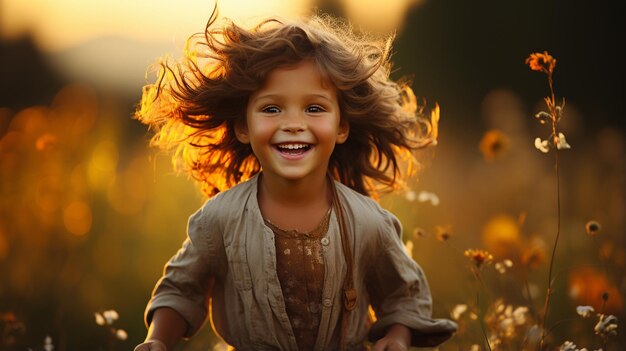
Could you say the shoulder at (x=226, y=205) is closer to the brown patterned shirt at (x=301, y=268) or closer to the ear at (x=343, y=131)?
the brown patterned shirt at (x=301, y=268)

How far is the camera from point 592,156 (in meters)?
5.77

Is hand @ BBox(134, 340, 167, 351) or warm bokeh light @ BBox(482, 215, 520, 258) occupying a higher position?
warm bokeh light @ BBox(482, 215, 520, 258)

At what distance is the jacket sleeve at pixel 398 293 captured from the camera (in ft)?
12.1

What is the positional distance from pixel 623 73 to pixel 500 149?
122 inches

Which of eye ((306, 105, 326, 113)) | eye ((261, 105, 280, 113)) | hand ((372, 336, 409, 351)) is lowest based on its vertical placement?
hand ((372, 336, 409, 351))

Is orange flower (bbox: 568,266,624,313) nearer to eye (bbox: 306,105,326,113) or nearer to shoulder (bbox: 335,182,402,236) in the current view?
shoulder (bbox: 335,182,402,236)

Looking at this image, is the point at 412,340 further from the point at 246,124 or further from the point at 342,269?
the point at 246,124

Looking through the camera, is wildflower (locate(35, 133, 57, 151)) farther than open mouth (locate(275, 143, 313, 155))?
Yes

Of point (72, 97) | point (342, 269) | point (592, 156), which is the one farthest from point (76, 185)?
point (592, 156)

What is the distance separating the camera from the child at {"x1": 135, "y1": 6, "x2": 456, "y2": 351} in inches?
137

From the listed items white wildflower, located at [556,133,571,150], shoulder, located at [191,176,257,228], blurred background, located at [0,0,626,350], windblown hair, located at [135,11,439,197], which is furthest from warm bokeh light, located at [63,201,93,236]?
white wildflower, located at [556,133,571,150]

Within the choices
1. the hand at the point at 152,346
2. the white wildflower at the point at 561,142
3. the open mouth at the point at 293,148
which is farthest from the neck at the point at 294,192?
the white wildflower at the point at 561,142

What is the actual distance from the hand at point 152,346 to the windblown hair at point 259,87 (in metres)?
0.79

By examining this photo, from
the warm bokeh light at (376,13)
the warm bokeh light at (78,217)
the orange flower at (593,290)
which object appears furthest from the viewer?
the warm bokeh light at (376,13)
